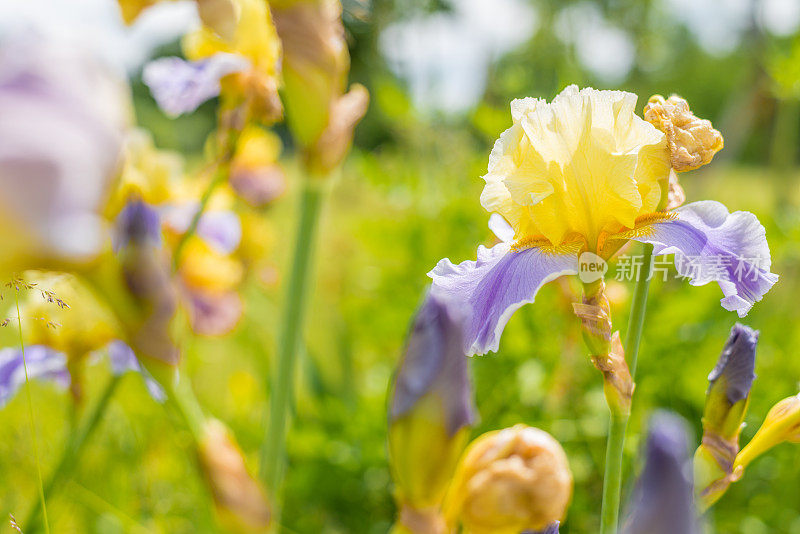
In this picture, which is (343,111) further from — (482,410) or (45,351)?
(482,410)

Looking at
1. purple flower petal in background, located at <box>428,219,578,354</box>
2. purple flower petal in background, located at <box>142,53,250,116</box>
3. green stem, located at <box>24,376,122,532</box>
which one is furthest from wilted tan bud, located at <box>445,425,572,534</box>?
purple flower petal in background, located at <box>142,53,250,116</box>

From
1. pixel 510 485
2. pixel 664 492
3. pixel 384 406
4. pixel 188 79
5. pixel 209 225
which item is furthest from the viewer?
pixel 384 406

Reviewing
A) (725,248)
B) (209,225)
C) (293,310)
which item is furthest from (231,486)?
(209,225)

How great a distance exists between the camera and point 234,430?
43.4 inches

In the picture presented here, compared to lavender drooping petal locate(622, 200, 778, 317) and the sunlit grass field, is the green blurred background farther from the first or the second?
lavender drooping petal locate(622, 200, 778, 317)

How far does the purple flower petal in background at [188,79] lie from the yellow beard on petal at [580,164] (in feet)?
0.96

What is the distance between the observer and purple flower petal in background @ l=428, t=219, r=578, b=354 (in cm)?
38

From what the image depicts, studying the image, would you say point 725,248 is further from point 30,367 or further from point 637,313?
point 30,367

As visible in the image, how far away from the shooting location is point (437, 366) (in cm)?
24

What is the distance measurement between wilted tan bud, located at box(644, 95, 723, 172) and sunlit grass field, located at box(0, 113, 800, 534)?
512 mm

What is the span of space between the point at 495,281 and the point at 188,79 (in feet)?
1.25

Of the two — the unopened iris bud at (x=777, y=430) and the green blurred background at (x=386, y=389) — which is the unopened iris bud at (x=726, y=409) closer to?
the unopened iris bud at (x=777, y=430)

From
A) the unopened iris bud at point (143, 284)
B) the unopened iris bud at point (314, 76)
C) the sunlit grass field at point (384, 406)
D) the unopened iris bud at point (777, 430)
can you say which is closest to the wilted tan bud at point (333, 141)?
the unopened iris bud at point (314, 76)

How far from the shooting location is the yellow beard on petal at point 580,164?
1.33 ft
